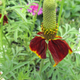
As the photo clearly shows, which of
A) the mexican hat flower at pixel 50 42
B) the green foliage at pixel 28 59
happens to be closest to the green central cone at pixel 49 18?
the mexican hat flower at pixel 50 42

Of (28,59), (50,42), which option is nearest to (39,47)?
(50,42)

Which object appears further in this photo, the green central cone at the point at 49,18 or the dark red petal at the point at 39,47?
the dark red petal at the point at 39,47

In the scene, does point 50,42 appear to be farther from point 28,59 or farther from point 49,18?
point 28,59

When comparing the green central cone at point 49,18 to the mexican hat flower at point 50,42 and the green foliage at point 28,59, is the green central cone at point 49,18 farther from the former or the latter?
the green foliage at point 28,59

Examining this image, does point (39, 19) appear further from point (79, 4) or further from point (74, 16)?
point (79, 4)

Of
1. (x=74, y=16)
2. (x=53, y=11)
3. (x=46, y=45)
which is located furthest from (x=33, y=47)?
(x=74, y=16)

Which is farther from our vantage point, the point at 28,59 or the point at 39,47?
the point at 28,59

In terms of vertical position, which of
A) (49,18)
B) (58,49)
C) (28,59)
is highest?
(49,18)

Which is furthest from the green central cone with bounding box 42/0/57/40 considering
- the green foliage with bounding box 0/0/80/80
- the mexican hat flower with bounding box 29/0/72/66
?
the green foliage with bounding box 0/0/80/80
